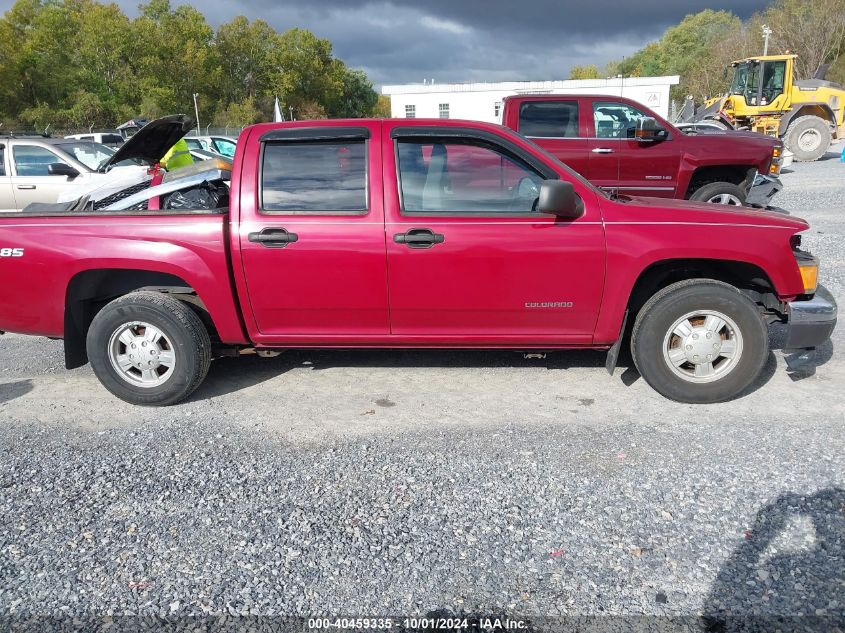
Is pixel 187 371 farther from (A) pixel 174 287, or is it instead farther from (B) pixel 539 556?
(B) pixel 539 556

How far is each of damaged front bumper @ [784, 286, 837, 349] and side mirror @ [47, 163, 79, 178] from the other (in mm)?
10745

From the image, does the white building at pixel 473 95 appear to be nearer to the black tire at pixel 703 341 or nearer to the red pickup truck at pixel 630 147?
the red pickup truck at pixel 630 147

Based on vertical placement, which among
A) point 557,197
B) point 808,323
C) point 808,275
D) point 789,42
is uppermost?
point 789,42

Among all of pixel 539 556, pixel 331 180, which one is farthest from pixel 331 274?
pixel 539 556

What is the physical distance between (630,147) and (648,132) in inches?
11.4

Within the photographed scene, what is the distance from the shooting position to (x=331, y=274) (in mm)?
3951

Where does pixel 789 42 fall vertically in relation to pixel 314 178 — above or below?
above

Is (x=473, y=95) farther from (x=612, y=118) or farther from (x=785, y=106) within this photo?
(x=612, y=118)

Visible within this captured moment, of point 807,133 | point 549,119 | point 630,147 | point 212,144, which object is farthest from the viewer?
point 807,133

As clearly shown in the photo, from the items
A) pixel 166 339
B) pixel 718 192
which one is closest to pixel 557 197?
pixel 166 339

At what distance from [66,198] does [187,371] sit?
6.80 ft

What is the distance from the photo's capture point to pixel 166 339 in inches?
164

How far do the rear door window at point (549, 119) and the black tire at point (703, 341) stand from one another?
5.25 m

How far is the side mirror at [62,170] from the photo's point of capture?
411 inches
